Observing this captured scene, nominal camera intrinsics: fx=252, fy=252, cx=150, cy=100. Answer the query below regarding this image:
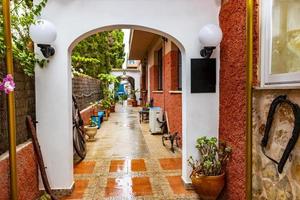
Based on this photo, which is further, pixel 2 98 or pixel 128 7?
pixel 128 7

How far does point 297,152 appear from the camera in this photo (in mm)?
1887

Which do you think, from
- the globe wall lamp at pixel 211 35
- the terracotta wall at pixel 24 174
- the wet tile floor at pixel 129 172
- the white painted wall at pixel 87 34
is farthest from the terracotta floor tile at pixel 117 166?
the globe wall lamp at pixel 211 35

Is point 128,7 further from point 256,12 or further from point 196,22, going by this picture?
point 256,12

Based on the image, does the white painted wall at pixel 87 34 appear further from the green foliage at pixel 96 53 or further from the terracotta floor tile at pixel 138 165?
the green foliage at pixel 96 53

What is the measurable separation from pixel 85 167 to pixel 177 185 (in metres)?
1.78

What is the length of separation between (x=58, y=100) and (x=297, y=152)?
2723 mm

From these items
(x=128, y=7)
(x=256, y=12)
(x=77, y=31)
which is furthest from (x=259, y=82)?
(x=77, y=31)

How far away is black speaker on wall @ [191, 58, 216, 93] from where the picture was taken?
339cm

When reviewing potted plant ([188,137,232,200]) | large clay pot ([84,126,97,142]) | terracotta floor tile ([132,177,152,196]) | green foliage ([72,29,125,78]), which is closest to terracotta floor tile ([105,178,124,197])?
terracotta floor tile ([132,177,152,196])

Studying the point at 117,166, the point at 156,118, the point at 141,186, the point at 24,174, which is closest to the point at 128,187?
the point at 141,186

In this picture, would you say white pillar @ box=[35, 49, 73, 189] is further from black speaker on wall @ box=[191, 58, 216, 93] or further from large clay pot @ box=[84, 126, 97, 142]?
large clay pot @ box=[84, 126, 97, 142]

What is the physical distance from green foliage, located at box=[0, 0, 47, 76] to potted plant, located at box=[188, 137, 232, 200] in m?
2.35

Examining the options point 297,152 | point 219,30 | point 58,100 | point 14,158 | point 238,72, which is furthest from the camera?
point 58,100

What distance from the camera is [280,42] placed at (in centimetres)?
222
